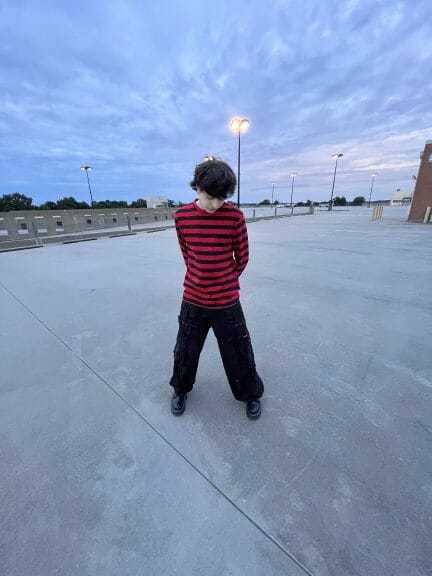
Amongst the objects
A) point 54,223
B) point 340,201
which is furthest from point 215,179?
point 340,201

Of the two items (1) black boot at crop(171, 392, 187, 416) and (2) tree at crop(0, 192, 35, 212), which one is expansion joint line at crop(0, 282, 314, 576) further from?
(2) tree at crop(0, 192, 35, 212)

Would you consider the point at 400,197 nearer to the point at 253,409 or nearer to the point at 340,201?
the point at 340,201

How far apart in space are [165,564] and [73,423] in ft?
3.28

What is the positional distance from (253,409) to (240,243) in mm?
1085

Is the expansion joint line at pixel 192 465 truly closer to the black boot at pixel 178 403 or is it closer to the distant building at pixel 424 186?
the black boot at pixel 178 403

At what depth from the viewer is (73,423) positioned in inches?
65.6

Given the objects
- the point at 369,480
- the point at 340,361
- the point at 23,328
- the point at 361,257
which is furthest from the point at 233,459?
the point at 361,257

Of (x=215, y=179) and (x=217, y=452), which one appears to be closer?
(x=215, y=179)

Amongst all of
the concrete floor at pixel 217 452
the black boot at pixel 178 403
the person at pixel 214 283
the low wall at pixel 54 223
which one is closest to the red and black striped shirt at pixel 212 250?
the person at pixel 214 283

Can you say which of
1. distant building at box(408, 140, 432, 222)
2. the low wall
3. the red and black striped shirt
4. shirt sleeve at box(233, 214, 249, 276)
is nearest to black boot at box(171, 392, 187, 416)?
the red and black striped shirt

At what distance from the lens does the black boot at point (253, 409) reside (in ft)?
5.50

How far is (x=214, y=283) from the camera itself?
1.56 meters

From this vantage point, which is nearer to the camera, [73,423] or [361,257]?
[73,423]

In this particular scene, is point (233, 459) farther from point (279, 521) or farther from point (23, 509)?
point (23, 509)
